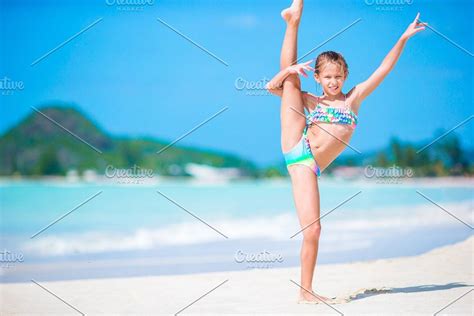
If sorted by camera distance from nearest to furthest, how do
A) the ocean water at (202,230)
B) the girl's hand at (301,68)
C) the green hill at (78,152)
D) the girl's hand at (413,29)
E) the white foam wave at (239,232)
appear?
the girl's hand at (301,68)
the girl's hand at (413,29)
the ocean water at (202,230)
the white foam wave at (239,232)
the green hill at (78,152)

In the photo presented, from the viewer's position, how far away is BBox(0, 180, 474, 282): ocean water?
6328 millimetres

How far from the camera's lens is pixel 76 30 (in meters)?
20.1

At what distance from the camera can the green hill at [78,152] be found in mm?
23000

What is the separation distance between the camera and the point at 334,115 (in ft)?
12.4

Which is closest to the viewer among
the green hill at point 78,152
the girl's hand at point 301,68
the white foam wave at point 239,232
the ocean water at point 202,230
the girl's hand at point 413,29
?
the girl's hand at point 301,68

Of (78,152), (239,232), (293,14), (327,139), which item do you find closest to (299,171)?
(327,139)

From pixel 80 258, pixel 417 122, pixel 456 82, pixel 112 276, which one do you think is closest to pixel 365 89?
pixel 112 276

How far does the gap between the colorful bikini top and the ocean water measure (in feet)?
Answer: 2.46

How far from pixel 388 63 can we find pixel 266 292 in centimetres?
144

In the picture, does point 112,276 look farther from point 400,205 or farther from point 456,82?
point 456,82

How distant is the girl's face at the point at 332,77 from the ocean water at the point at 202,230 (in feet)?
2.91

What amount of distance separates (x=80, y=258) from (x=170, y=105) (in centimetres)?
1712

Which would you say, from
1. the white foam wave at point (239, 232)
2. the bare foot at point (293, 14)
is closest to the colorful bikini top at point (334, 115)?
the bare foot at point (293, 14)

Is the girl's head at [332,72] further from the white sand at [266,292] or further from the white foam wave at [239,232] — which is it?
the white foam wave at [239,232]
